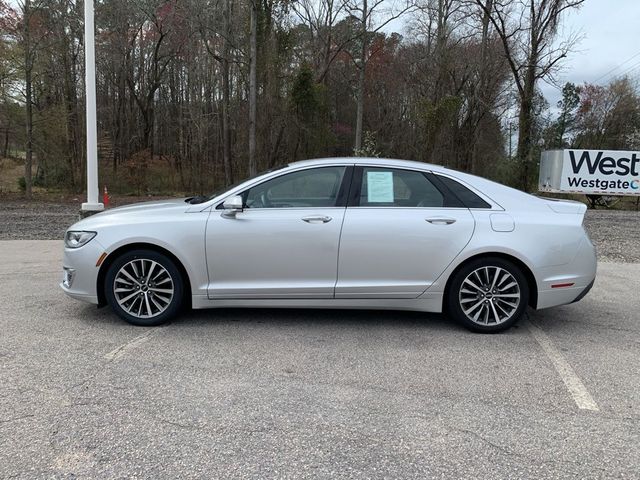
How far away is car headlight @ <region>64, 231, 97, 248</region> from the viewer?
16.1 ft

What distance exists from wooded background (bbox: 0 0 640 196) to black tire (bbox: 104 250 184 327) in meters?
18.1

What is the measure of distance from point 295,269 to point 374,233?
0.80m

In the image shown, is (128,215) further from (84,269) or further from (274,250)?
(274,250)

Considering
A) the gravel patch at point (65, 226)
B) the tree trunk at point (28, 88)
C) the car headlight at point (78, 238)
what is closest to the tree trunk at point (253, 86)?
the gravel patch at point (65, 226)

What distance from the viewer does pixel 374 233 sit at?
190 inches

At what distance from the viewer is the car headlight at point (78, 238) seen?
491 cm

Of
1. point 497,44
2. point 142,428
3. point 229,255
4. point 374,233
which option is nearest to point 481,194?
point 374,233

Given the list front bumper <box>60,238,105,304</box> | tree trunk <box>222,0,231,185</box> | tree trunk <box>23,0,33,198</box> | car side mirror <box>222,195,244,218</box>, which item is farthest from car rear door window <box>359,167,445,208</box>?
tree trunk <box>222,0,231,185</box>

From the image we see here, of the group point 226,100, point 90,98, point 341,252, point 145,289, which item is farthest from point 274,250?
point 226,100

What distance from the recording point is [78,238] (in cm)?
497

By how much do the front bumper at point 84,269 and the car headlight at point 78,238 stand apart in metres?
0.04

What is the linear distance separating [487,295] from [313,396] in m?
2.15

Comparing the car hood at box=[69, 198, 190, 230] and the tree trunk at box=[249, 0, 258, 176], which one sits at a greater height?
the tree trunk at box=[249, 0, 258, 176]

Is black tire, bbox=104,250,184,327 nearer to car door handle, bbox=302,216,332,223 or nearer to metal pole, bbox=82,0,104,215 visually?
car door handle, bbox=302,216,332,223
